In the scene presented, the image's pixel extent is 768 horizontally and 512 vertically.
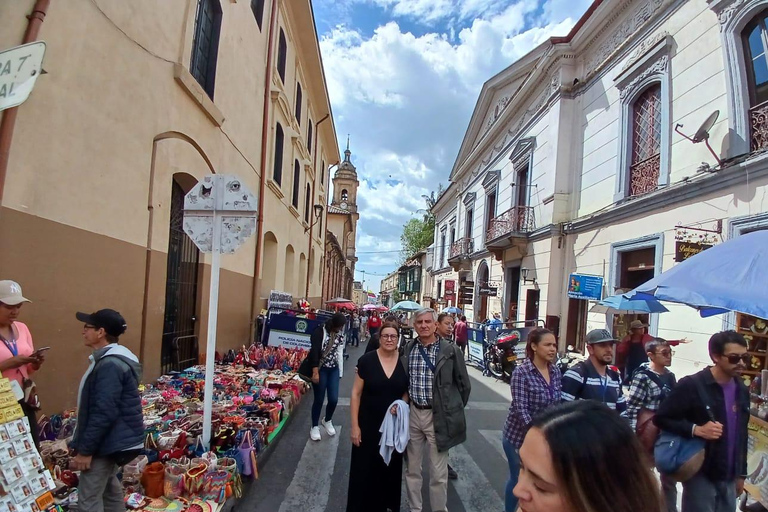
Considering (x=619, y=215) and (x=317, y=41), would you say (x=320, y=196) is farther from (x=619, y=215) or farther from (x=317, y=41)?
(x=619, y=215)

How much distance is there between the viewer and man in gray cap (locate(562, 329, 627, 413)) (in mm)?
3242

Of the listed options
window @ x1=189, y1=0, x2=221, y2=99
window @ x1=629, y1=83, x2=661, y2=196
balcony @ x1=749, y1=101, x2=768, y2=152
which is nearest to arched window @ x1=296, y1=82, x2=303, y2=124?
window @ x1=189, y1=0, x2=221, y2=99

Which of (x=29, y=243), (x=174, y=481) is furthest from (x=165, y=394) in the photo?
(x=29, y=243)

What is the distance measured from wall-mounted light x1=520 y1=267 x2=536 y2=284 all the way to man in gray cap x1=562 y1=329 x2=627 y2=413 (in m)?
11.2

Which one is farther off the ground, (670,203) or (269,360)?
(670,203)

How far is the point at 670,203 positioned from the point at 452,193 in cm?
2184

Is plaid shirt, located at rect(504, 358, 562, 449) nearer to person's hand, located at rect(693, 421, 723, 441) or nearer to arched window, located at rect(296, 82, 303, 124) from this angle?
person's hand, located at rect(693, 421, 723, 441)

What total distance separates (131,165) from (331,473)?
13.8 feet

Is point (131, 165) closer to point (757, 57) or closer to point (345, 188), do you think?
point (757, 57)

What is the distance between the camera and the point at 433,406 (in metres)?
3.50

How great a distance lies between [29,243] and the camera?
355cm

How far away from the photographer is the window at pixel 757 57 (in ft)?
21.8

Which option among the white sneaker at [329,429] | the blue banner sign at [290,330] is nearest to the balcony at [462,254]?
the blue banner sign at [290,330]

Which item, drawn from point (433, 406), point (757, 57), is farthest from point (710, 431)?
point (757, 57)
